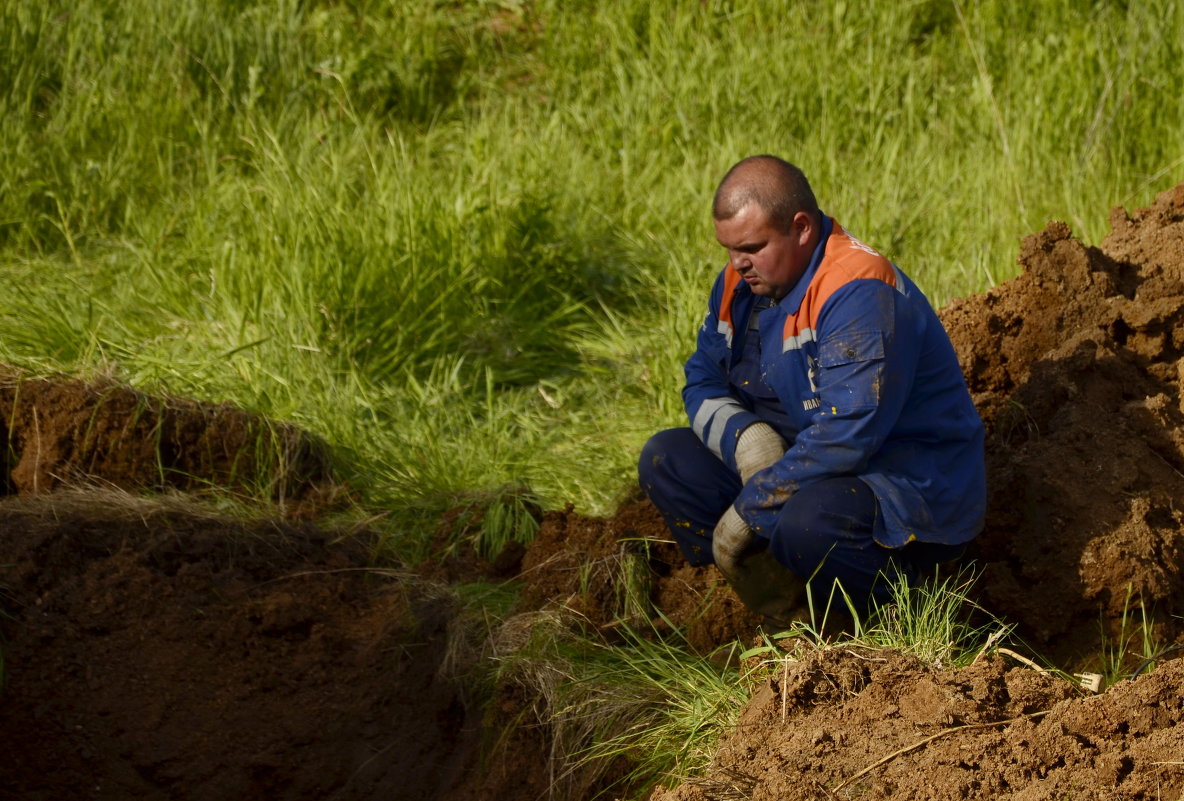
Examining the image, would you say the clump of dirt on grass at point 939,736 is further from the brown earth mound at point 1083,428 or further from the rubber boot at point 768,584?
the brown earth mound at point 1083,428

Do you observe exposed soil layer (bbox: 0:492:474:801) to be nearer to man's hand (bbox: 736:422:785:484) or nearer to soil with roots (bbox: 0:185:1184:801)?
soil with roots (bbox: 0:185:1184:801)

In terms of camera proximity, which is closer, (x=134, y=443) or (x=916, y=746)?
(x=916, y=746)

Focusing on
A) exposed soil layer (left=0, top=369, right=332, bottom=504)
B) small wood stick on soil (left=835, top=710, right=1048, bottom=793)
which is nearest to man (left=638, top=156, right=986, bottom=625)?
small wood stick on soil (left=835, top=710, right=1048, bottom=793)

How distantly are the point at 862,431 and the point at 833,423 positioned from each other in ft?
0.24

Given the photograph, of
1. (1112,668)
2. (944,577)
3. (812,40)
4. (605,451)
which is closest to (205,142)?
(605,451)

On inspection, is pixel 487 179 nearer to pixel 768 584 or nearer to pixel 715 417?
pixel 715 417

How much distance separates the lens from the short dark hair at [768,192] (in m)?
3.36

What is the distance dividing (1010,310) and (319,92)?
3870 mm

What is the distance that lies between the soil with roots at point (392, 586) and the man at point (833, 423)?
373 millimetres

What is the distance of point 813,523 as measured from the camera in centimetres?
331

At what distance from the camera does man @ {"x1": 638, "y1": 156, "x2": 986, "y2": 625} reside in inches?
129

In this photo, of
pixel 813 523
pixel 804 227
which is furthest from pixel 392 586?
pixel 804 227

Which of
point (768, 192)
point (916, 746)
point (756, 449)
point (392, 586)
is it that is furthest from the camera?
point (392, 586)

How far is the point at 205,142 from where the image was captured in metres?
6.04
